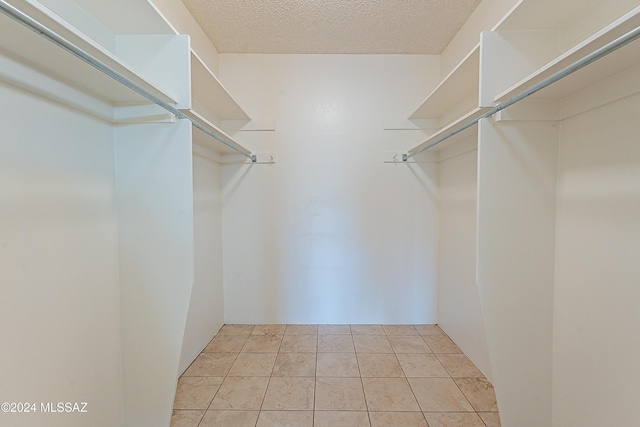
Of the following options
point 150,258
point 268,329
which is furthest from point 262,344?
point 150,258

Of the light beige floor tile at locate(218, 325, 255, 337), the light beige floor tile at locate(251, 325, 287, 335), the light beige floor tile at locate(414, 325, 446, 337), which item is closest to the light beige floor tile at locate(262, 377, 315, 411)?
the light beige floor tile at locate(251, 325, 287, 335)

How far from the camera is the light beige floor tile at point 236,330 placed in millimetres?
2471

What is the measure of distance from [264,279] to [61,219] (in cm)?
174

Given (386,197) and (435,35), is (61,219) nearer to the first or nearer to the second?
(386,197)

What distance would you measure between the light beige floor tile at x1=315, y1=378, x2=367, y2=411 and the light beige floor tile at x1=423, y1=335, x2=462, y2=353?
0.81m

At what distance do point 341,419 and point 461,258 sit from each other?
1472mm

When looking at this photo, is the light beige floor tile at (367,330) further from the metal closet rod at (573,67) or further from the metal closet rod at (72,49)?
the metal closet rod at (72,49)

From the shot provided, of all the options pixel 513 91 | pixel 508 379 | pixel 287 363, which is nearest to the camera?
pixel 513 91

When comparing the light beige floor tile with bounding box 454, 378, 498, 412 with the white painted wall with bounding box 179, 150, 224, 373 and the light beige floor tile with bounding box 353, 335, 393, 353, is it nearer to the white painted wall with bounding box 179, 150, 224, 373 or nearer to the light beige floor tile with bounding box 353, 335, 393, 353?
the light beige floor tile with bounding box 353, 335, 393, 353

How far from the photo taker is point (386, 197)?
2.61 m

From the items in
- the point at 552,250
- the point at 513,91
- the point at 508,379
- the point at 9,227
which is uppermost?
the point at 513,91

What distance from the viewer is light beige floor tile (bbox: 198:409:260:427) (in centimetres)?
145

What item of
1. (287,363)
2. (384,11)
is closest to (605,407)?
(287,363)

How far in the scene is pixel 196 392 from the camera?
1.71 meters
